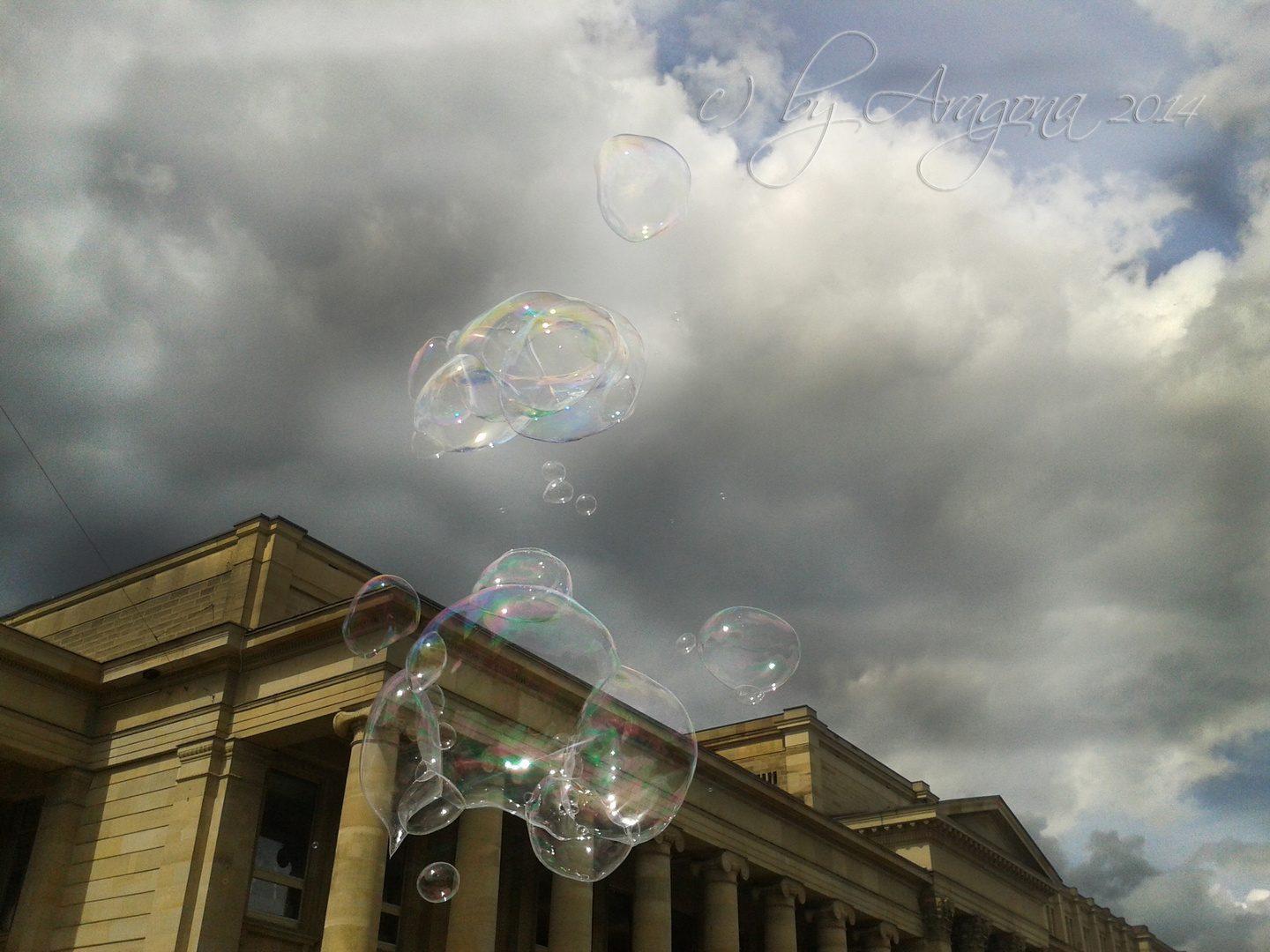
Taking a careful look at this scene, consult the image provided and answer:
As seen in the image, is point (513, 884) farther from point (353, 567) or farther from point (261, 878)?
point (353, 567)

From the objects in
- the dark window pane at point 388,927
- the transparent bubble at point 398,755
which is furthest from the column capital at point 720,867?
the transparent bubble at point 398,755

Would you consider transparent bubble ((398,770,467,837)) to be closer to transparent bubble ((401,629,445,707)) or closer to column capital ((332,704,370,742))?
transparent bubble ((401,629,445,707))

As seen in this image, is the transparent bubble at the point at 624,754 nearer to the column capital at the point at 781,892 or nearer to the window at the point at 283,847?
the window at the point at 283,847

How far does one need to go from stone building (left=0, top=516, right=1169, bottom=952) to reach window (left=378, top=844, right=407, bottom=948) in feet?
0.16

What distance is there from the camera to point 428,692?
71.4 feet

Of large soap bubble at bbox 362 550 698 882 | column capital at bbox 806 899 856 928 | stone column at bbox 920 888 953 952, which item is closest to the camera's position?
large soap bubble at bbox 362 550 698 882

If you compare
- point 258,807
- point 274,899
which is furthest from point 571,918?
point 258,807

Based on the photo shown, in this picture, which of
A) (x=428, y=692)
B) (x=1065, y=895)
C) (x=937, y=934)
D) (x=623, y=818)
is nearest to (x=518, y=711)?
(x=428, y=692)

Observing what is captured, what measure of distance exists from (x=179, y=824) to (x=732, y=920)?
15.2 meters

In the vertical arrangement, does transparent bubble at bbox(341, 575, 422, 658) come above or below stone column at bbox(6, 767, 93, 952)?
above

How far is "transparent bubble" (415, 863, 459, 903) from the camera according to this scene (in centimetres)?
1839

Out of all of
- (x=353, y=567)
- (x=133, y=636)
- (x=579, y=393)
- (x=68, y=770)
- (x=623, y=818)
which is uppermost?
(x=353, y=567)

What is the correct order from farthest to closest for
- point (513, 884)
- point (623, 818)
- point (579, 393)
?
point (513, 884) → point (623, 818) → point (579, 393)

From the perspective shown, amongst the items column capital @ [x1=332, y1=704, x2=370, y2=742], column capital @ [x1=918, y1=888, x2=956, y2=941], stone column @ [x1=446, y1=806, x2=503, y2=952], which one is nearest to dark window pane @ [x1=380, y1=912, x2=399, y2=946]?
stone column @ [x1=446, y1=806, x2=503, y2=952]
